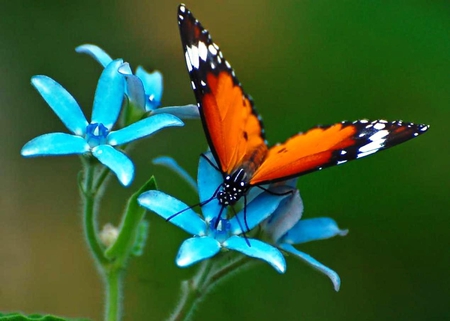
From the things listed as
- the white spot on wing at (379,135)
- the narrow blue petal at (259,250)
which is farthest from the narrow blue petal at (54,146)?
the white spot on wing at (379,135)

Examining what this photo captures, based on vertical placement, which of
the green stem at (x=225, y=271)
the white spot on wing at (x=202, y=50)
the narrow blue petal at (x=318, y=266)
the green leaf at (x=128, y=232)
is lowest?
the narrow blue petal at (x=318, y=266)

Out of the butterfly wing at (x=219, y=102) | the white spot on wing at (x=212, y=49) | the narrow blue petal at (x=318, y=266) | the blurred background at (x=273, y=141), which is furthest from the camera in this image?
the blurred background at (x=273, y=141)

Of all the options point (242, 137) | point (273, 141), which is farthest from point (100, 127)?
point (273, 141)

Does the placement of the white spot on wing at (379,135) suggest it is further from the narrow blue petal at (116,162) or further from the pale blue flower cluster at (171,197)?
the narrow blue petal at (116,162)

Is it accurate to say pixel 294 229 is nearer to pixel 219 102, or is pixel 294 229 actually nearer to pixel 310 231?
pixel 310 231

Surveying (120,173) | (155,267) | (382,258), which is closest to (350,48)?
(382,258)

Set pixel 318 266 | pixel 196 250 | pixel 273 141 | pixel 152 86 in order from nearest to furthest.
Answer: pixel 196 250 < pixel 318 266 < pixel 152 86 < pixel 273 141
